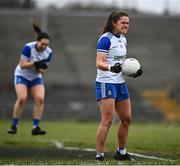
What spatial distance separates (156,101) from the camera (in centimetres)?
3147

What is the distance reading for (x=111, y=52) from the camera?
871 centimetres

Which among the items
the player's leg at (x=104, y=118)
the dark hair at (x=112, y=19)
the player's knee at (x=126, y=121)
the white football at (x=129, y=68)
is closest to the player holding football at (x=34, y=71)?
the dark hair at (x=112, y=19)

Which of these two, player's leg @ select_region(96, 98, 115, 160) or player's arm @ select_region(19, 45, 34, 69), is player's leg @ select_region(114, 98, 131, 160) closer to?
player's leg @ select_region(96, 98, 115, 160)

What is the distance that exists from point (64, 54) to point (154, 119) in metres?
7.31

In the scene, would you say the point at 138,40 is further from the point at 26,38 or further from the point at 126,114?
the point at 126,114

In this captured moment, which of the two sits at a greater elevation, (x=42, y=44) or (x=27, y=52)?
(x=42, y=44)

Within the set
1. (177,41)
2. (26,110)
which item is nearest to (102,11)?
(177,41)

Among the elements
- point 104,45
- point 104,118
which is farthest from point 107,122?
point 104,45

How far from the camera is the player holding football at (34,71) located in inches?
464

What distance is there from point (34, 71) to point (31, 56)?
352 millimetres

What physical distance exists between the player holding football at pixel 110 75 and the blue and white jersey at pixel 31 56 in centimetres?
335

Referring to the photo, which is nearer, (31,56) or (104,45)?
(104,45)

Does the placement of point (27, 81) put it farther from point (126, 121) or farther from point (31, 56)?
point (126, 121)

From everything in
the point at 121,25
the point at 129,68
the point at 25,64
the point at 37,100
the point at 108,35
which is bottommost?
the point at 37,100
